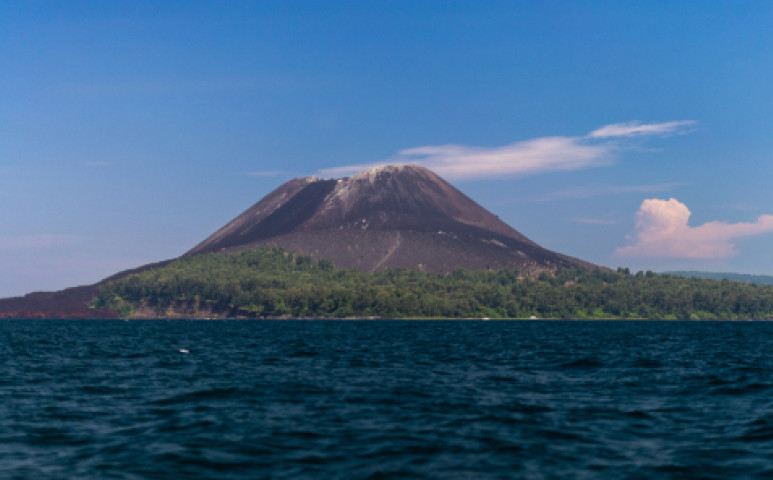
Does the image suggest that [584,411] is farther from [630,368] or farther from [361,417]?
[630,368]

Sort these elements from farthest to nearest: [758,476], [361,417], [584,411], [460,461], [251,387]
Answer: [251,387] → [584,411] → [361,417] → [460,461] → [758,476]

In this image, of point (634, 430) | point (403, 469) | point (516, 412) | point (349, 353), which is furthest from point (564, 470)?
point (349, 353)

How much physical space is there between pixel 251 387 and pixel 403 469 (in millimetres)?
21991

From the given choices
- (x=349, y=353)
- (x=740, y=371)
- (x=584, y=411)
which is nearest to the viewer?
(x=584, y=411)

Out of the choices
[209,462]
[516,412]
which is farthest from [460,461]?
[516,412]

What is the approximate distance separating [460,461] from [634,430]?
9530mm

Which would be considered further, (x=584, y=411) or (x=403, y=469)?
(x=584, y=411)

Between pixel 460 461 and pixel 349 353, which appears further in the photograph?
pixel 349 353

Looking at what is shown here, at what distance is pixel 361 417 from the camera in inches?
1246

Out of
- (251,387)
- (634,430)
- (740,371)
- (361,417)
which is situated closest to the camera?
(634,430)

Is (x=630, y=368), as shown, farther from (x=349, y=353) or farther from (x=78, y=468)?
(x=78, y=468)

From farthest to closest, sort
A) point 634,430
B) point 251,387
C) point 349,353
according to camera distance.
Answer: point 349,353 → point 251,387 → point 634,430

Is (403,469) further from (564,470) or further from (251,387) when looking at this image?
(251,387)

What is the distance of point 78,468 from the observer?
22531 mm
